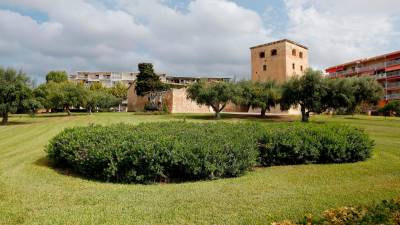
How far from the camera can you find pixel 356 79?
31.2 metres

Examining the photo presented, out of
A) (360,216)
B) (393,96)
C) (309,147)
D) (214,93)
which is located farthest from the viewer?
(393,96)

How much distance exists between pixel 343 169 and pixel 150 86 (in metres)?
53.8

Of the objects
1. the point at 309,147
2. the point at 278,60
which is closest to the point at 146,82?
the point at 278,60

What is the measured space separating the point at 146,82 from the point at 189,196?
183ft

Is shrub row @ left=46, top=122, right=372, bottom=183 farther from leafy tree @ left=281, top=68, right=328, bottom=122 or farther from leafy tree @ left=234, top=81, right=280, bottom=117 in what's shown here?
leafy tree @ left=234, top=81, right=280, bottom=117

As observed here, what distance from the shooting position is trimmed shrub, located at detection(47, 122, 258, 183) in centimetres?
672

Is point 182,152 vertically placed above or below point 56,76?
below

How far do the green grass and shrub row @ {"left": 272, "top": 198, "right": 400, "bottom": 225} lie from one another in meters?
0.32

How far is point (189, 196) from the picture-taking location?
556 cm

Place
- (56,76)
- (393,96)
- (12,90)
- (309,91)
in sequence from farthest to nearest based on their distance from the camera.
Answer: (56,76) < (393,96) < (12,90) < (309,91)

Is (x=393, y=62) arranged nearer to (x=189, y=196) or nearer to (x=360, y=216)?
(x=360, y=216)

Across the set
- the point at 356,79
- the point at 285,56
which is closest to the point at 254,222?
the point at 356,79

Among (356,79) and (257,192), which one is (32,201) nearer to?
(257,192)

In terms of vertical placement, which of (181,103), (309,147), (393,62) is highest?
(393,62)
